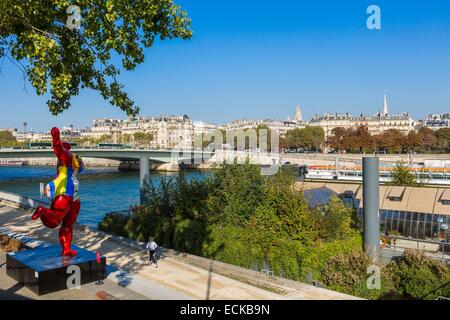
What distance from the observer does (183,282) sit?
11.7m

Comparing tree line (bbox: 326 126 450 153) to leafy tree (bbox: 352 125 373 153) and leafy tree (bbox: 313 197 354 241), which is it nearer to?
leafy tree (bbox: 352 125 373 153)

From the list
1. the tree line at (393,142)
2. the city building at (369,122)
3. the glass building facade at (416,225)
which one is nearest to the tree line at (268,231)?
the glass building facade at (416,225)

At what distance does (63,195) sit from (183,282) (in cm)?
399

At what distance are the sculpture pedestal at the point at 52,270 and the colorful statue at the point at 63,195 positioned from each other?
0.66m

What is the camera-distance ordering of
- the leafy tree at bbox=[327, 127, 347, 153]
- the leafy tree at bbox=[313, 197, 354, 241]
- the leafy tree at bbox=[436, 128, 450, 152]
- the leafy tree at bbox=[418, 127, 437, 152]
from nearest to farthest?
the leafy tree at bbox=[313, 197, 354, 241], the leafy tree at bbox=[418, 127, 437, 152], the leafy tree at bbox=[436, 128, 450, 152], the leafy tree at bbox=[327, 127, 347, 153]

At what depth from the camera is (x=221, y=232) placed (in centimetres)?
1673

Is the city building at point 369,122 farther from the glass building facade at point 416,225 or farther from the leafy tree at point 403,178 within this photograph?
the glass building facade at point 416,225

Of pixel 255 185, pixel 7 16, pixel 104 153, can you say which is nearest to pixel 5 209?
pixel 255 185

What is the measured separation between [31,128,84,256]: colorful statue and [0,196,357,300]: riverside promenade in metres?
1.80

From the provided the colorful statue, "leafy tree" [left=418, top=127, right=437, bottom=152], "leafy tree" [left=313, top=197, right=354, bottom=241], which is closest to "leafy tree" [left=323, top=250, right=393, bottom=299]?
"leafy tree" [left=313, top=197, right=354, bottom=241]

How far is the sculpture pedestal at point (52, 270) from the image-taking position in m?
10.6

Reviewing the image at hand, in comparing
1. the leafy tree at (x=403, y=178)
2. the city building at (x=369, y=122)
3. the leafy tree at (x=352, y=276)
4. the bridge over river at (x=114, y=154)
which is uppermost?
the city building at (x=369, y=122)

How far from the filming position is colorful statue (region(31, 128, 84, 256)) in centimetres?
1173

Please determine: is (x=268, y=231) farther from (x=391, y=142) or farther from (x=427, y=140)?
(x=427, y=140)
